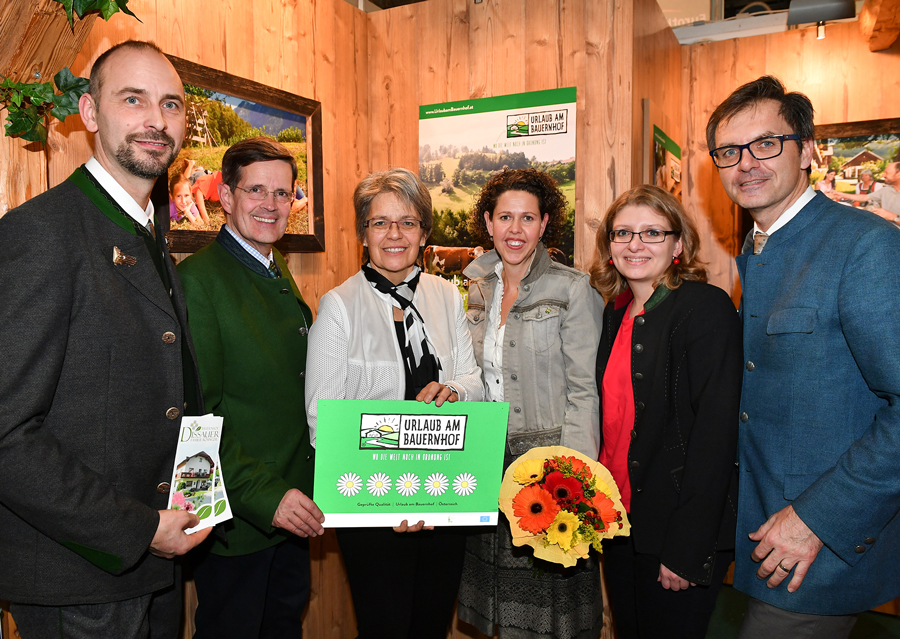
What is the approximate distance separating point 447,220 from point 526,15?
1192 mm

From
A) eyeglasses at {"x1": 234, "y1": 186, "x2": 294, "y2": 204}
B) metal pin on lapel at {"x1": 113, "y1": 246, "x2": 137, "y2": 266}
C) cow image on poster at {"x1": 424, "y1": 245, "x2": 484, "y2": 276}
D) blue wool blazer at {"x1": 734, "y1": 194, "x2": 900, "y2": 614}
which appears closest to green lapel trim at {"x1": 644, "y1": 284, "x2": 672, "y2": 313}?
blue wool blazer at {"x1": 734, "y1": 194, "x2": 900, "y2": 614}

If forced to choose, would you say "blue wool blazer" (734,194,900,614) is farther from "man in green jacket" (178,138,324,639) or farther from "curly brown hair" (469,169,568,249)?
"man in green jacket" (178,138,324,639)

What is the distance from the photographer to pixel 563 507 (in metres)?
1.83

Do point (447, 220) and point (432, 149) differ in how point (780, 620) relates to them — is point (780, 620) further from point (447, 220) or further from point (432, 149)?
point (432, 149)

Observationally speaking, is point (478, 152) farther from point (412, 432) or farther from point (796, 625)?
point (796, 625)

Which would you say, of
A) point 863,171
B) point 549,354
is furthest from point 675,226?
point 863,171

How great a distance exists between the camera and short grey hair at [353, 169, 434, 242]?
2.26 metres

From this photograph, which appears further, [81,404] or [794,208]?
[794,208]

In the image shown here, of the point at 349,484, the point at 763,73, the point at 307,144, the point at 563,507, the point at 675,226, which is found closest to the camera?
the point at 563,507

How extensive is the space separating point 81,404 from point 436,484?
3.52 feet

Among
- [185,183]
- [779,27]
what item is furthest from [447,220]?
[779,27]

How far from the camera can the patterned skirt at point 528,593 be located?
7.60 feet

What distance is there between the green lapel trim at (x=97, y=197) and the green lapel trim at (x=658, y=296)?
1621 mm

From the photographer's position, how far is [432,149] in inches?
142
